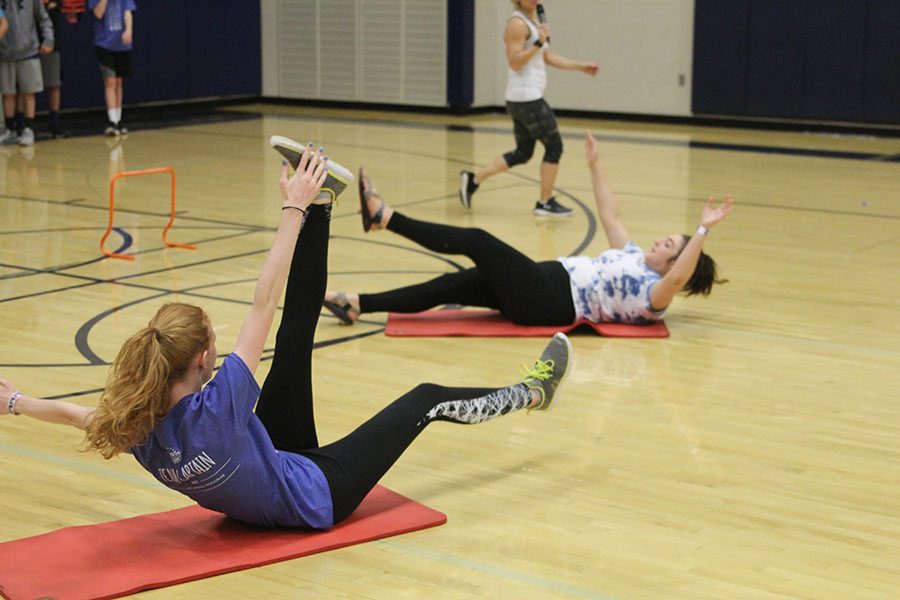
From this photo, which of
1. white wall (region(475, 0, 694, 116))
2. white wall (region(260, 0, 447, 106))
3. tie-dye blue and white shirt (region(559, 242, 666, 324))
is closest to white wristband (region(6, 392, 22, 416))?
tie-dye blue and white shirt (region(559, 242, 666, 324))

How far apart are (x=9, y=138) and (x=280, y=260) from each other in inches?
399

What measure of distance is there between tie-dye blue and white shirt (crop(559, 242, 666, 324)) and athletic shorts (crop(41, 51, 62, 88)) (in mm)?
8656

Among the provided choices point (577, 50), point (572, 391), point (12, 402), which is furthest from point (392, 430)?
point (577, 50)

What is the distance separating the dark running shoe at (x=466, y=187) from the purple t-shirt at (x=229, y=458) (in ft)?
19.9

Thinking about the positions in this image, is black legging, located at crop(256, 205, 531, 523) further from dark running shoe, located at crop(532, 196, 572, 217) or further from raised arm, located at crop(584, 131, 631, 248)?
dark running shoe, located at crop(532, 196, 572, 217)

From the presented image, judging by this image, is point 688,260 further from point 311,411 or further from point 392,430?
point 311,411

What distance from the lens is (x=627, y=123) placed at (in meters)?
15.6

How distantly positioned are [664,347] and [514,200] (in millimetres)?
4393

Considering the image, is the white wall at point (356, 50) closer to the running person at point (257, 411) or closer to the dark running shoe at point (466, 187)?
the dark running shoe at point (466, 187)

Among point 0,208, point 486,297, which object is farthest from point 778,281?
point 0,208

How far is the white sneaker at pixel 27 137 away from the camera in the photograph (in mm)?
12562

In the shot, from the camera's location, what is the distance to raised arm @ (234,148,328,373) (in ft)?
10.9

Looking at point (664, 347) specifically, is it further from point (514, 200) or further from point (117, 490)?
point (514, 200)

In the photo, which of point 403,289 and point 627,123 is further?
point 627,123
